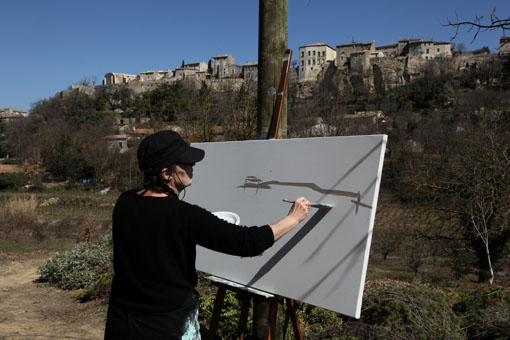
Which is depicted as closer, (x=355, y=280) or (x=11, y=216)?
(x=355, y=280)

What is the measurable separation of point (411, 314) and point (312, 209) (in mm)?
1623

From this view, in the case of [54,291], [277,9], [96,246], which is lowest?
[54,291]

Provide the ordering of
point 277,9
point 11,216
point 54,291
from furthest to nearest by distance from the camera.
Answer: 1. point 11,216
2. point 54,291
3. point 277,9

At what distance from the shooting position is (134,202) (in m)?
1.58

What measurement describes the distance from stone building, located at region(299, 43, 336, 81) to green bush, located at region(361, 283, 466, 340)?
67589 millimetres

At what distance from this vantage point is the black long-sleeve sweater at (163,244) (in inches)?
59.6

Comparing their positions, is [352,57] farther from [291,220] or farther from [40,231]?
[291,220]

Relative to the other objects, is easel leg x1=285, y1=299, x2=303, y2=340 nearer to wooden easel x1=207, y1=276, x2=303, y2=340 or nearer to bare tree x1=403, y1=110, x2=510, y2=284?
wooden easel x1=207, y1=276, x2=303, y2=340

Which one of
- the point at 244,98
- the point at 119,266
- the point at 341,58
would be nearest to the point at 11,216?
the point at 244,98

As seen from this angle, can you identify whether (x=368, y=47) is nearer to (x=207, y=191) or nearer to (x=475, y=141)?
(x=475, y=141)

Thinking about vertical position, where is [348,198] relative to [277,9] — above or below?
below

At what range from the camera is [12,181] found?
2952 cm

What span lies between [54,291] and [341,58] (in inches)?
2749

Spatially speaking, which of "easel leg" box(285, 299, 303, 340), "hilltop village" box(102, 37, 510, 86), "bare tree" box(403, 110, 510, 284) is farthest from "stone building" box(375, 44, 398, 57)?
"easel leg" box(285, 299, 303, 340)
